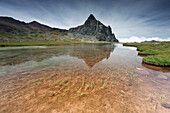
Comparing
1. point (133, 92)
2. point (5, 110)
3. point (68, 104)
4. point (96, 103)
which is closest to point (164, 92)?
point (133, 92)

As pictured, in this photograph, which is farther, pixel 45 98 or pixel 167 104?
pixel 45 98

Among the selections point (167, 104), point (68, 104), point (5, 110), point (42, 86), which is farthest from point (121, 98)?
point (5, 110)

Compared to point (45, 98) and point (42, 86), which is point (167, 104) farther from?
point (42, 86)

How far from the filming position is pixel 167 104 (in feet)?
15.7

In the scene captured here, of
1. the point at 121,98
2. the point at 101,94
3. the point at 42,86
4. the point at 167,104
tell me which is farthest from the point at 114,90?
the point at 42,86

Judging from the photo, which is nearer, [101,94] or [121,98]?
[121,98]

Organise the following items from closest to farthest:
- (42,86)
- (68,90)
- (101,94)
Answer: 1. (101,94)
2. (68,90)
3. (42,86)

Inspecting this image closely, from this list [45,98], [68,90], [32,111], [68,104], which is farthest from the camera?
[68,90]

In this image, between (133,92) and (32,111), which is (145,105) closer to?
(133,92)

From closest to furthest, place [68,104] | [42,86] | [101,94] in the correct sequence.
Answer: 1. [68,104]
2. [101,94]
3. [42,86]

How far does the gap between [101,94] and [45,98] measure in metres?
4.64

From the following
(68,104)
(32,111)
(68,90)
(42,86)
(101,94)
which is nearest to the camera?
(32,111)

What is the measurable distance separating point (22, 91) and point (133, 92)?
33.4 ft

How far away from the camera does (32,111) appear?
4164 millimetres
